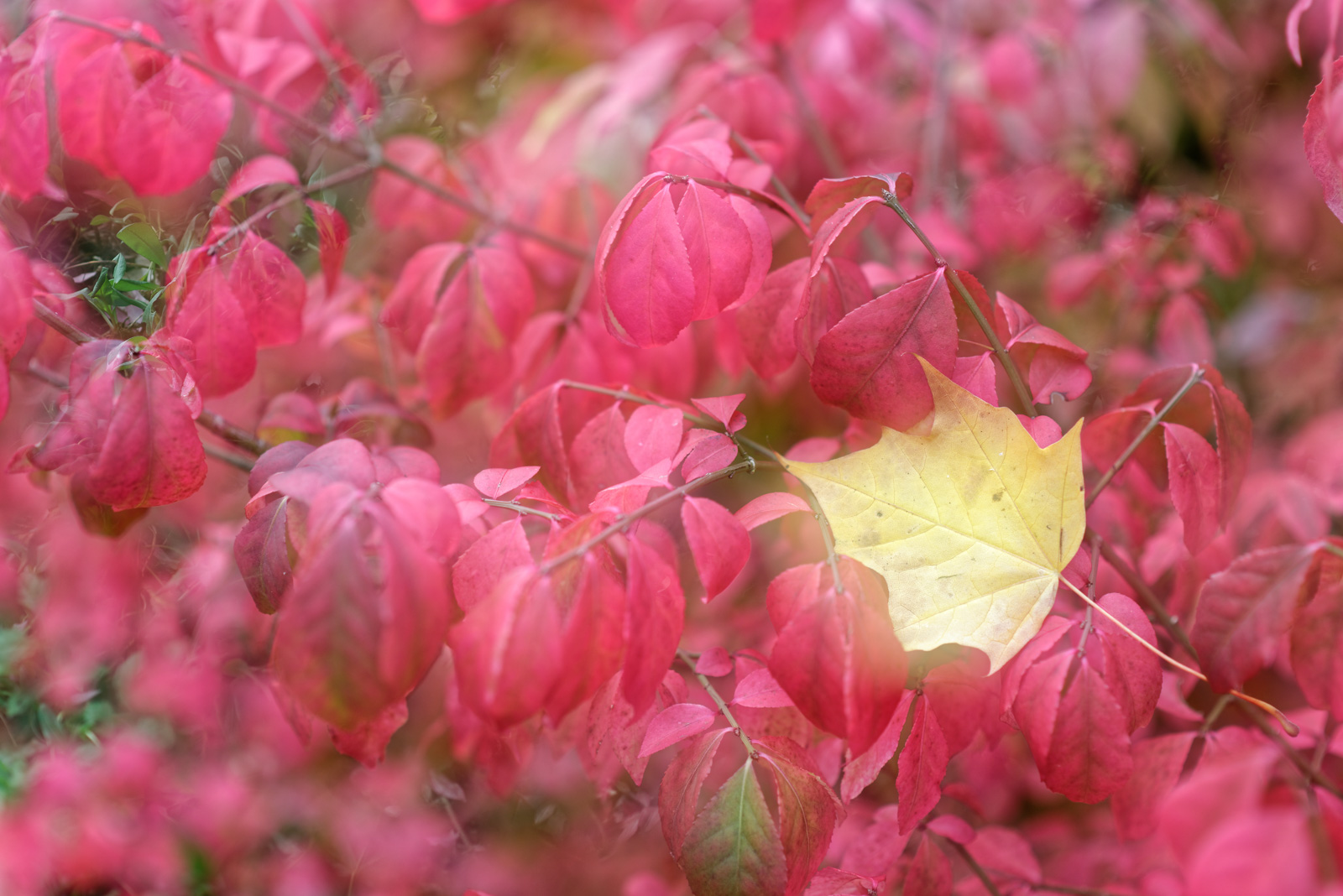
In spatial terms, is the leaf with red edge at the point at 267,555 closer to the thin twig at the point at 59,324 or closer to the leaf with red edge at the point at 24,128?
the thin twig at the point at 59,324

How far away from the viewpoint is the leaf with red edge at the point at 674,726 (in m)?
0.67

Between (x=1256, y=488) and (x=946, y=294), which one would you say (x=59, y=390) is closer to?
(x=946, y=294)

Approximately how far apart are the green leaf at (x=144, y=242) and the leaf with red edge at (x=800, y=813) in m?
0.75

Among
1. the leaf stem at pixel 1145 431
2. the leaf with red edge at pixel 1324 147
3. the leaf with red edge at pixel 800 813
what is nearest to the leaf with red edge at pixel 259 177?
the leaf with red edge at pixel 800 813

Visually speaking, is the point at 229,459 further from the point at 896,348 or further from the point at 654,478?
the point at 896,348

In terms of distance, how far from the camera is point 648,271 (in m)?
0.68

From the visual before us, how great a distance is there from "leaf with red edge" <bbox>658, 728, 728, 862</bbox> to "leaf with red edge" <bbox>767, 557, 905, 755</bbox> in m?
0.11

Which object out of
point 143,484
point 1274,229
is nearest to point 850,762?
point 143,484

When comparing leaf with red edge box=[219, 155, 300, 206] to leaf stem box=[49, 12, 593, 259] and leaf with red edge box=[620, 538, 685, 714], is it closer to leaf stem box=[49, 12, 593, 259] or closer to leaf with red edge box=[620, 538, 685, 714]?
leaf stem box=[49, 12, 593, 259]

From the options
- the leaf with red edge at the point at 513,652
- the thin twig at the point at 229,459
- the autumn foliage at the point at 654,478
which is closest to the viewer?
the leaf with red edge at the point at 513,652

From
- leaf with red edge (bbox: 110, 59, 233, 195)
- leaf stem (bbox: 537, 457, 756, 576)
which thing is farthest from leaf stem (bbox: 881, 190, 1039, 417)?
leaf with red edge (bbox: 110, 59, 233, 195)

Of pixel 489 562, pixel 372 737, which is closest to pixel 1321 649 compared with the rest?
pixel 489 562

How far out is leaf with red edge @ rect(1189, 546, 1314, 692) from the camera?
671mm

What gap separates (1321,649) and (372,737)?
0.82m
